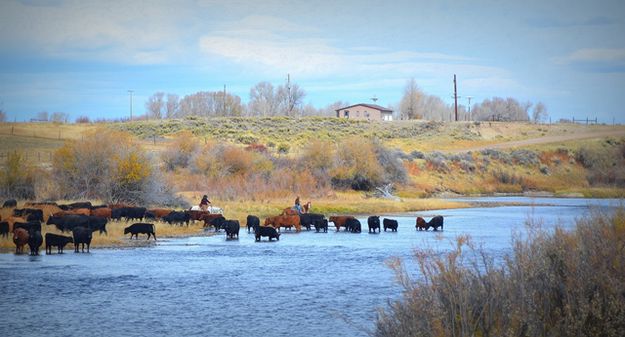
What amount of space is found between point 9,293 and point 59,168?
24666 millimetres

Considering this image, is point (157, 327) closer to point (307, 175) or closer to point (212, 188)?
point (212, 188)

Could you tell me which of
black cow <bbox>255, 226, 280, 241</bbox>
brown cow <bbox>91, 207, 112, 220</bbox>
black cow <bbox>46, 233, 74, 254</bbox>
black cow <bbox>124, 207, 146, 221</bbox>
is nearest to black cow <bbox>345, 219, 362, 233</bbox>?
black cow <bbox>255, 226, 280, 241</bbox>

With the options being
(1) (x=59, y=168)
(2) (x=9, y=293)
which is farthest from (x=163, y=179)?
(2) (x=9, y=293)

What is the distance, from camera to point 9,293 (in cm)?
1770

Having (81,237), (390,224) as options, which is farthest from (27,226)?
(390,224)

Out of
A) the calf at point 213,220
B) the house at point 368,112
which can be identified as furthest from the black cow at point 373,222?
the house at point 368,112

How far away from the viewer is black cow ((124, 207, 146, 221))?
3409cm

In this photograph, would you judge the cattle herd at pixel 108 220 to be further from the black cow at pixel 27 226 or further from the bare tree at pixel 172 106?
the bare tree at pixel 172 106

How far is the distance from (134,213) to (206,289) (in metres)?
16.3

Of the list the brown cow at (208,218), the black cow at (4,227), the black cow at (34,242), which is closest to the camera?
the black cow at (34,242)

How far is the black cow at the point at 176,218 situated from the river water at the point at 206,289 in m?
4.68

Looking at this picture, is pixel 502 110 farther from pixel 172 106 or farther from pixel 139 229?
pixel 139 229

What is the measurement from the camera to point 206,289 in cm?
1895

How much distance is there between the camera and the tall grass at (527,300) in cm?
905
